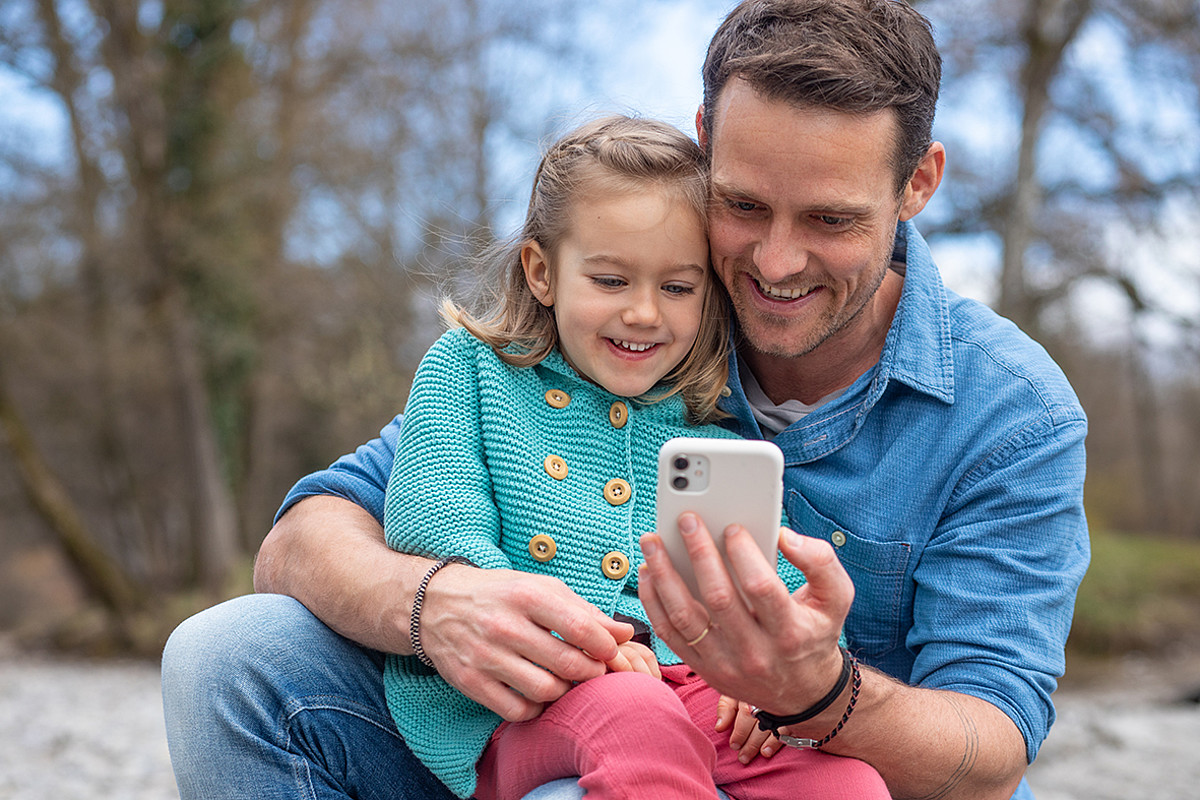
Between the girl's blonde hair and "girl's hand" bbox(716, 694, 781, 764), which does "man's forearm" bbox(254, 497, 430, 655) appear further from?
"girl's hand" bbox(716, 694, 781, 764)

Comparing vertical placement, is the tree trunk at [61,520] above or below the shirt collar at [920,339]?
below

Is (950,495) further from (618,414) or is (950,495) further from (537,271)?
(537,271)

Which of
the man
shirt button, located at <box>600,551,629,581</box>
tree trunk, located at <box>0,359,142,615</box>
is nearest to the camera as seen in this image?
the man

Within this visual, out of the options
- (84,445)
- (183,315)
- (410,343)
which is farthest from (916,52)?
(84,445)

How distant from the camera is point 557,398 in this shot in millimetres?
2057

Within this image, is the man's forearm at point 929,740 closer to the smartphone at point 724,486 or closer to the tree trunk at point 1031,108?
the smartphone at point 724,486

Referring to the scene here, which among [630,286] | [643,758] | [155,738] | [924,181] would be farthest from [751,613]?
[155,738]

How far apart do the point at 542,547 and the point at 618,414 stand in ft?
1.05

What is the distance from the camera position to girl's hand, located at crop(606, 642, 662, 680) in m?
1.72

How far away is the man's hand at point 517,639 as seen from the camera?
64.3 inches

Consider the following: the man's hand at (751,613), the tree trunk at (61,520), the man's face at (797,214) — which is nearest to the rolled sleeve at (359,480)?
the man's face at (797,214)

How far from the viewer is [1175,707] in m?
8.85

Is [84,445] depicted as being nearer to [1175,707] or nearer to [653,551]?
[1175,707]

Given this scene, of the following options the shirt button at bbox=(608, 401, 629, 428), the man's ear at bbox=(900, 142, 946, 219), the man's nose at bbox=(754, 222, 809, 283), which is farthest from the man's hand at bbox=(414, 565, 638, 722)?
the man's ear at bbox=(900, 142, 946, 219)
